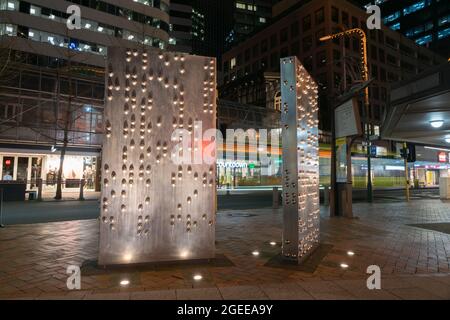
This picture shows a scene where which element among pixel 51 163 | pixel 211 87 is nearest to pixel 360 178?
pixel 51 163

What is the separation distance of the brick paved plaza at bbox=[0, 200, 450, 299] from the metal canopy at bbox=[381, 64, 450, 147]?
374 cm

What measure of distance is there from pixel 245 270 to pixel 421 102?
8495 millimetres

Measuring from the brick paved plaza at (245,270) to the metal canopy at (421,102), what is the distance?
374 centimetres

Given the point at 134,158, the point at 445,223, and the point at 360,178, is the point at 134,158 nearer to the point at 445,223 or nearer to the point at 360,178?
the point at 445,223

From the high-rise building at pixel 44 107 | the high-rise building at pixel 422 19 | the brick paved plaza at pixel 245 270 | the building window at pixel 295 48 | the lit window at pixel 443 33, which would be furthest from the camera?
the high-rise building at pixel 422 19

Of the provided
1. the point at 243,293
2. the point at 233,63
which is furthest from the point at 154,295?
the point at 233,63

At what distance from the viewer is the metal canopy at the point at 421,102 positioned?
8.53 metres

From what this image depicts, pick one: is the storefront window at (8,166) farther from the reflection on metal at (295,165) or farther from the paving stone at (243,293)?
the paving stone at (243,293)

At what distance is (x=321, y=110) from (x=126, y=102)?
59.0 meters

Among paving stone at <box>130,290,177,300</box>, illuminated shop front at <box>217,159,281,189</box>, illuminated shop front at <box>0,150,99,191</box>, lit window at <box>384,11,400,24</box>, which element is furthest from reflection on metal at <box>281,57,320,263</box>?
lit window at <box>384,11,400,24</box>

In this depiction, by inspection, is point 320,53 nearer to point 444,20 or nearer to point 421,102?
point 444,20

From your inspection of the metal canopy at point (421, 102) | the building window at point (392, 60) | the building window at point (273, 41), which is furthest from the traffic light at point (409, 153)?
the building window at point (392, 60)

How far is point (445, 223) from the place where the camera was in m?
10.9

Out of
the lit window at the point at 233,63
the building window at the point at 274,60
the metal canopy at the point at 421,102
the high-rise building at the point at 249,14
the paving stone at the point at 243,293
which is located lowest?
the paving stone at the point at 243,293
